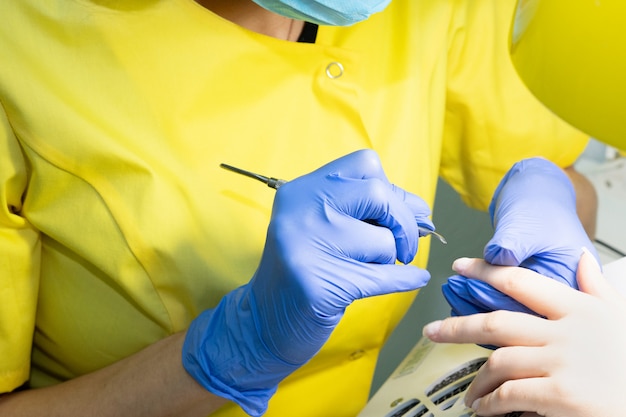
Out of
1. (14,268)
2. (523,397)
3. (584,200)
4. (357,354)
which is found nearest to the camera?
(523,397)

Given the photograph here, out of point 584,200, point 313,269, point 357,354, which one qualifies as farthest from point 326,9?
point 584,200

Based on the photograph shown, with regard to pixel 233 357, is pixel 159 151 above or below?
above

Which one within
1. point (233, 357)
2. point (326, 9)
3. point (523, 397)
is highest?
point (326, 9)

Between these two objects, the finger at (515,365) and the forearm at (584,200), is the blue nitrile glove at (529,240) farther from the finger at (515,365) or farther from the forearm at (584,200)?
the forearm at (584,200)

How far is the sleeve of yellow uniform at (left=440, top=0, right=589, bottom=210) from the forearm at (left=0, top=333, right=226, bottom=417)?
57 centimetres

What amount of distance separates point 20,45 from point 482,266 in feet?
1.95

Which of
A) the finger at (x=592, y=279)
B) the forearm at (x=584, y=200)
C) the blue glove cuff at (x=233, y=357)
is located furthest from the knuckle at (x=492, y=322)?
the forearm at (x=584, y=200)

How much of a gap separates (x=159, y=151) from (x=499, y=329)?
0.44 meters

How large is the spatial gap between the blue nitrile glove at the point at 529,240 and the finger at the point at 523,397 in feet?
0.40

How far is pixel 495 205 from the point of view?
3.42 feet

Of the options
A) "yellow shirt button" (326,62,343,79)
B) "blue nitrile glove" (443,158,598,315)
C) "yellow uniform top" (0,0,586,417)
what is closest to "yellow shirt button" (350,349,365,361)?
"yellow uniform top" (0,0,586,417)

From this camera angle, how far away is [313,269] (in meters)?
0.77

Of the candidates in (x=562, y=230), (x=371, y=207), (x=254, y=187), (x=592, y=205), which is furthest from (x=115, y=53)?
(x=592, y=205)

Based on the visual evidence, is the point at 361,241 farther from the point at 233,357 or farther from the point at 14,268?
the point at 14,268
